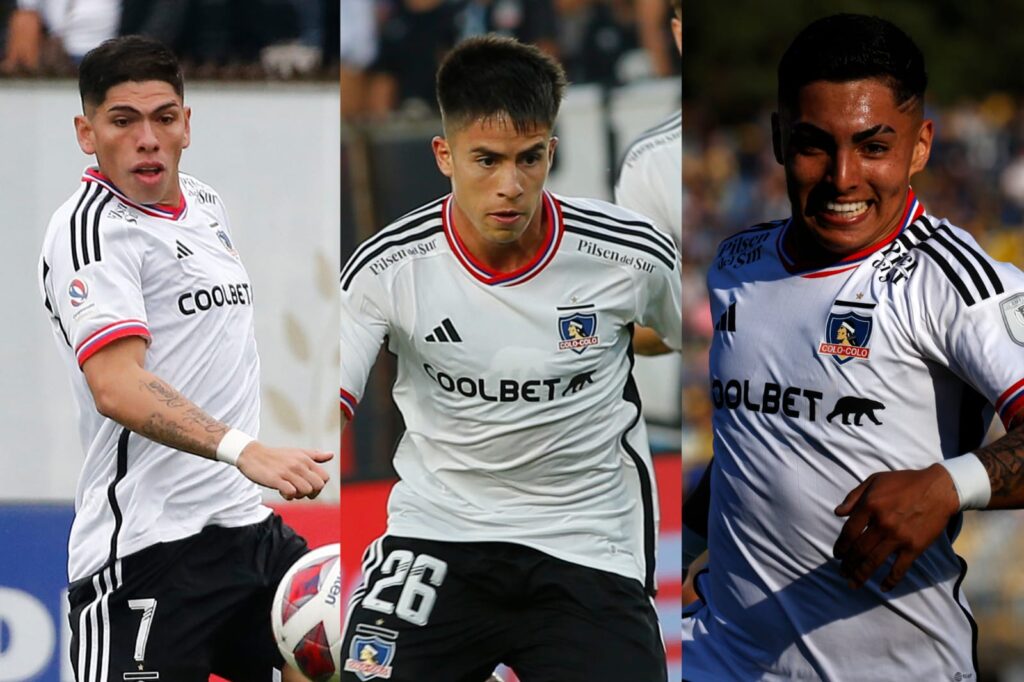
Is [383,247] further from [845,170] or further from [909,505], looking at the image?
[909,505]

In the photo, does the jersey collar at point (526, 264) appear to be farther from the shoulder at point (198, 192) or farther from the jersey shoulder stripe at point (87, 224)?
the jersey shoulder stripe at point (87, 224)

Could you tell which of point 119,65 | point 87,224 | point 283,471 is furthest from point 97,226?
point 283,471

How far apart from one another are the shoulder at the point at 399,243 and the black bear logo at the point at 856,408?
1.08 meters

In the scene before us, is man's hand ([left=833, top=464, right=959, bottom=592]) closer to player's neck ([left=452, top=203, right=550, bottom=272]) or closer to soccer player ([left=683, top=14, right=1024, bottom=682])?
soccer player ([left=683, top=14, right=1024, bottom=682])

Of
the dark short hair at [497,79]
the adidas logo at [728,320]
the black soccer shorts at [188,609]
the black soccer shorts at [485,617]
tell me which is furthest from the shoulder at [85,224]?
the adidas logo at [728,320]

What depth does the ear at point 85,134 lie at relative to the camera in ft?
12.3

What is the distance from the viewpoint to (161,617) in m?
3.79

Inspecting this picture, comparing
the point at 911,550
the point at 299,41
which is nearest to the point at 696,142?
the point at 299,41

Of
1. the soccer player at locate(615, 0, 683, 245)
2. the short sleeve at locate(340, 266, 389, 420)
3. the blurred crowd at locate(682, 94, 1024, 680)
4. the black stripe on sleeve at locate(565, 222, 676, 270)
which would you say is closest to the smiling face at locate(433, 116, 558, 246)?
the black stripe on sleeve at locate(565, 222, 676, 270)

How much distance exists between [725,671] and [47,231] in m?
2.11

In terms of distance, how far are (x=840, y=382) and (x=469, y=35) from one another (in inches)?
48.9

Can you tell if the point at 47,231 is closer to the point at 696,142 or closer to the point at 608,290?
the point at 608,290

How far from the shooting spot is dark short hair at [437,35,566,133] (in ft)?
11.5

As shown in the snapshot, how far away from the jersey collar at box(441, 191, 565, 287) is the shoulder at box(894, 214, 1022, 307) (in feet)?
2.77
